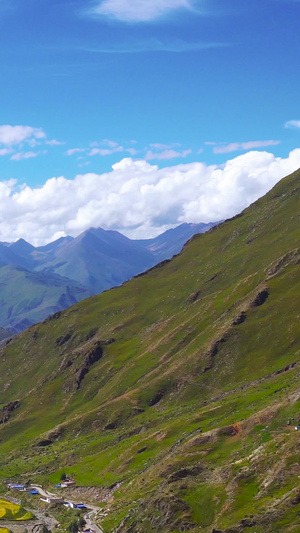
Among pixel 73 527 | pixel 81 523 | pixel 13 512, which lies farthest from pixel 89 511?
pixel 73 527

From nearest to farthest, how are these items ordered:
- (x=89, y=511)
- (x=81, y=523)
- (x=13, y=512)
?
(x=81, y=523)
(x=89, y=511)
(x=13, y=512)

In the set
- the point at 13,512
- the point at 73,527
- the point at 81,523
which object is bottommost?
the point at 81,523

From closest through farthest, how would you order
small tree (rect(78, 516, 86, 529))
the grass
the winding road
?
1. the winding road
2. small tree (rect(78, 516, 86, 529))
3. the grass

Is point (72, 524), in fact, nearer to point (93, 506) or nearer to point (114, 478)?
point (93, 506)

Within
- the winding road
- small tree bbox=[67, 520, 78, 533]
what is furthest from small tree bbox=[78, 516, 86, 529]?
the winding road

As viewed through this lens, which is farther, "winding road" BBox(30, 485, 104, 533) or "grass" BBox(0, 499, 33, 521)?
"grass" BBox(0, 499, 33, 521)

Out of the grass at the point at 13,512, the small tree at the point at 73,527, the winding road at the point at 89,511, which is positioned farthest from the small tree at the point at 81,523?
the grass at the point at 13,512

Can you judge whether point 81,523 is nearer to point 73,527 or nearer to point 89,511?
point 73,527

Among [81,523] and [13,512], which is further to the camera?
[13,512]

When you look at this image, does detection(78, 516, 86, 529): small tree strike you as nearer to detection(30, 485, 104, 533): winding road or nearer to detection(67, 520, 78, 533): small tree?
detection(67, 520, 78, 533): small tree

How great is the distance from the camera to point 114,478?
167000 mm

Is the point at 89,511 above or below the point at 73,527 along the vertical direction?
below

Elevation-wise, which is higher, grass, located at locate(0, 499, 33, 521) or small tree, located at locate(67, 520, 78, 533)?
grass, located at locate(0, 499, 33, 521)

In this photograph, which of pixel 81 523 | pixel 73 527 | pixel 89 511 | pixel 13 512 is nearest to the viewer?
pixel 73 527
